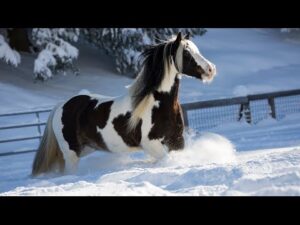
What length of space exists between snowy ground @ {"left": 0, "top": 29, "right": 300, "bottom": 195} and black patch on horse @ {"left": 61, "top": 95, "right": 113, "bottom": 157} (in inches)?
16.3

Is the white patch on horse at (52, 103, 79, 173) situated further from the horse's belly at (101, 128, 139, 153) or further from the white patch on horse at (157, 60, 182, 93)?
the white patch on horse at (157, 60, 182, 93)

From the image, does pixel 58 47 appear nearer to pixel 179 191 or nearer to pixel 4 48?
pixel 4 48

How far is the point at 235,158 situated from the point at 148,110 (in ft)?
4.44

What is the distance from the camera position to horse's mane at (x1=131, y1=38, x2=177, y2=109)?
6520mm

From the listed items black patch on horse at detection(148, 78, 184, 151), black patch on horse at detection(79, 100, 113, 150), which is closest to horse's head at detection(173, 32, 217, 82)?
black patch on horse at detection(148, 78, 184, 151)

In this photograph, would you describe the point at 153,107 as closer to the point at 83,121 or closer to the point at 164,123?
the point at 164,123

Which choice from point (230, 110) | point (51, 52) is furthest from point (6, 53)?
point (230, 110)

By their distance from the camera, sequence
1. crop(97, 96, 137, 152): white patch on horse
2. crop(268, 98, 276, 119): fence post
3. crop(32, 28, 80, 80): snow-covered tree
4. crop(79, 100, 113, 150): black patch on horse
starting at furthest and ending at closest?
crop(32, 28, 80, 80): snow-covered tree → crop(268, 98, 276, 119): fence post → crop(79, 100, 113, 150): black patch on horse → crop(97, 96, 137, 152): white patch on horse

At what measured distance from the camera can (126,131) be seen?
21.9 feet

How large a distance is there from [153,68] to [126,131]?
2.91ft

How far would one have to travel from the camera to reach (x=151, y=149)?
650 cm

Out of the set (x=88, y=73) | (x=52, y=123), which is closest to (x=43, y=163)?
(x=52, y=123)

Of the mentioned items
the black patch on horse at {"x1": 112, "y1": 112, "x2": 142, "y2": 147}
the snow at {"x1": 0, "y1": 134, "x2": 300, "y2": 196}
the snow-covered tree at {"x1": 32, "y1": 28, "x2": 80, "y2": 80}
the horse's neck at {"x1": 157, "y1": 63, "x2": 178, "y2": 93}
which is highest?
the snow-covered tree at {"x1": 32, "y1": 28, "x2": 80, "y2": 80}
